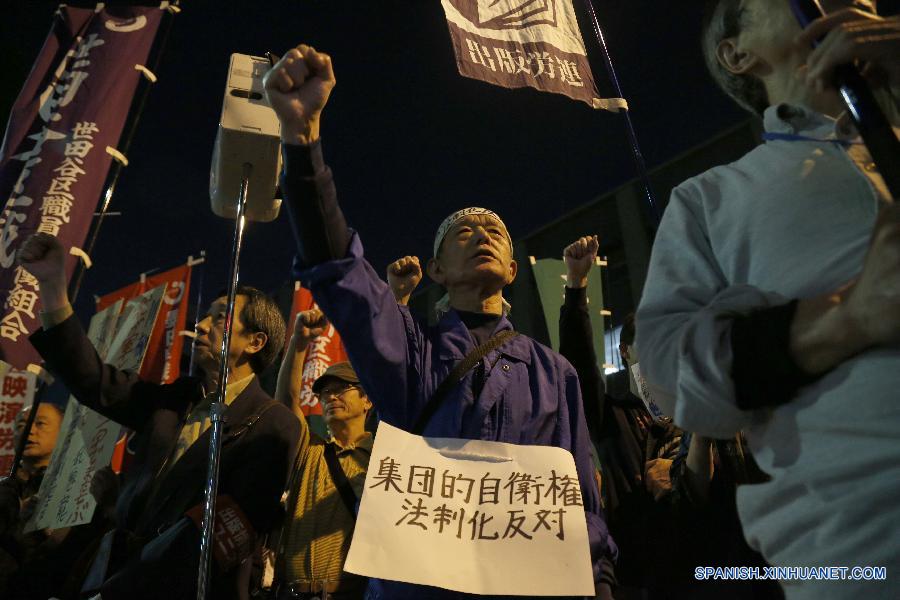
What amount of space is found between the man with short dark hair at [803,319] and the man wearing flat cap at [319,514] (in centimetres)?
212

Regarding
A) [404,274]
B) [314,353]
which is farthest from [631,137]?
[314,353]

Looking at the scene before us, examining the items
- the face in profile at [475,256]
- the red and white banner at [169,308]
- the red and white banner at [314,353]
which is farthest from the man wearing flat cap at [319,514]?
the red and white banner at [314,353]

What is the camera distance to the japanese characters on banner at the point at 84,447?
11.8ft

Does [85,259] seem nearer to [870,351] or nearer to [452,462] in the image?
[452,462]

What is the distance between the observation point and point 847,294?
85 cm

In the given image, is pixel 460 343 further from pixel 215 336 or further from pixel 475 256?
pixel 215 336

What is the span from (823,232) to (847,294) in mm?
206

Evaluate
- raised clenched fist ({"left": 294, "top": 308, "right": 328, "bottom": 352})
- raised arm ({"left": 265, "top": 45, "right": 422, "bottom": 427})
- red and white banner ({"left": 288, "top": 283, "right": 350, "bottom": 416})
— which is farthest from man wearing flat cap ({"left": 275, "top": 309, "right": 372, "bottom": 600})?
red and white banner ({"left": 288, "top": 283, "right": 350, "bottom": 416})

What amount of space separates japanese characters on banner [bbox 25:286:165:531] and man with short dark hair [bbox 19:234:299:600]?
2.83 feet

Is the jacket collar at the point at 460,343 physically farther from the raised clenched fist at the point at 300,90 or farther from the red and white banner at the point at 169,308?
the red and white banner at the point at 169,308

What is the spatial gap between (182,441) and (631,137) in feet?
8.06

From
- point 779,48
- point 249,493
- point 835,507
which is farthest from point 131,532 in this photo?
point 779,48

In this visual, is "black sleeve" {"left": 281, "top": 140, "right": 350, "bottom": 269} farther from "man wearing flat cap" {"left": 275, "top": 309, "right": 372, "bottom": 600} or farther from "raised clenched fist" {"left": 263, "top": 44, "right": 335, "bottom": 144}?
"man wearing flat cap" {"left": 275, "top": 309, "right": 372, "bottom": 600}

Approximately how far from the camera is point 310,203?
171 cm
